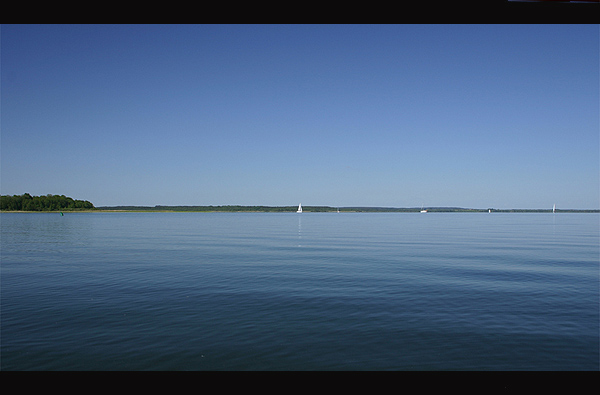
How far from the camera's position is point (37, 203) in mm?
131875

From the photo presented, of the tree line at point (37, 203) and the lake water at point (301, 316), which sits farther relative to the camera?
the tree line at point (37, 203)

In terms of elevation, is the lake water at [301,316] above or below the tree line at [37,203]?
below

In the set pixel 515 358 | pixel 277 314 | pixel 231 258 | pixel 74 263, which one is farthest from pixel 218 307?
pixel 74 263

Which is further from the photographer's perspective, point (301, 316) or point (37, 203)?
point (37, 203)

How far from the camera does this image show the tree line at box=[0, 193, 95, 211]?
414 feet

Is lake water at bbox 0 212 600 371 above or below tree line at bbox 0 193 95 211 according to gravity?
below

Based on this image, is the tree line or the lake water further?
the tree line

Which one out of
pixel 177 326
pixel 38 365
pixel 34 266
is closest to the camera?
pixel 38 365

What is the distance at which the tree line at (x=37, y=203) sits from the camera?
414 feet

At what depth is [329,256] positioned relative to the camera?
71.4 ft

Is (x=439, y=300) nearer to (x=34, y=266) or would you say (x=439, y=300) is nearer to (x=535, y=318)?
(x=535, y=318)
